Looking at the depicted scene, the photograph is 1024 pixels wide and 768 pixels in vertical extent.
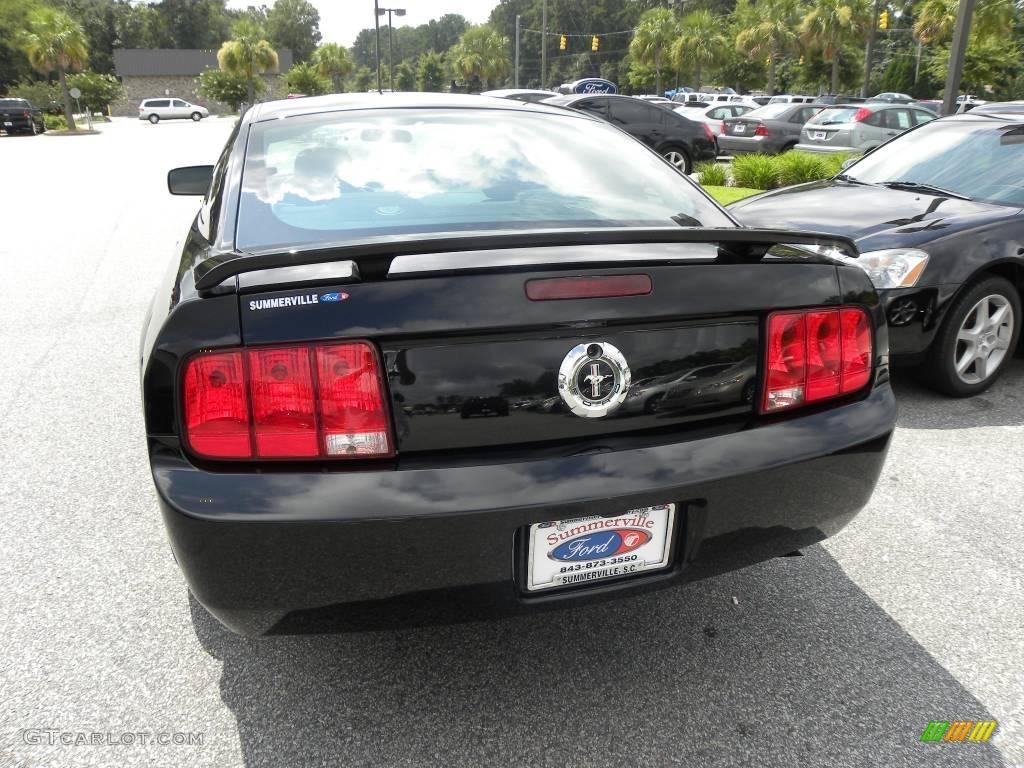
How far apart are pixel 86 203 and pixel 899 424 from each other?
12054mm

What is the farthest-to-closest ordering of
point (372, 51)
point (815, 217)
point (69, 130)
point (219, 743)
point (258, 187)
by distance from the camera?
point (372, 51) → point (69, 130) → point (815, 217) → point (258, 187) → point (219, 743)

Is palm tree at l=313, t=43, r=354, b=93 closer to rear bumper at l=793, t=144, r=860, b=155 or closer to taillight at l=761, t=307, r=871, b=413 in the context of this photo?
rear bumper at l=793, t=144, r=860, b=155

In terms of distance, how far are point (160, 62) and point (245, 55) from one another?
3425cm

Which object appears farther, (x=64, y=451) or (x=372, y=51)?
(x=372, y=51)

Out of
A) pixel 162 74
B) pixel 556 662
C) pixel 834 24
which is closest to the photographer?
pixel 556 662

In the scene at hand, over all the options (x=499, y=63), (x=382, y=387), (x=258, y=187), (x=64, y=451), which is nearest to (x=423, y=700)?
(x=382, y=387)

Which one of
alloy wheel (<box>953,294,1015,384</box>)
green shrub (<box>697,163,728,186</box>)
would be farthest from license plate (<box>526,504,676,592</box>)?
green shrub (<box>697,163,728,186</box>)

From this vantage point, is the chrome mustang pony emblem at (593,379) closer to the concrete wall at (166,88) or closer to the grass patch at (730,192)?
the grass patch at (730,192)

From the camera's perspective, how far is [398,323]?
1.74m

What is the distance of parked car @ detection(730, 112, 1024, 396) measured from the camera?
13.9 feet

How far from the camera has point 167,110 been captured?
5900 centimetres

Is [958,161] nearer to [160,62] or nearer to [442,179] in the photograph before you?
[442,179]

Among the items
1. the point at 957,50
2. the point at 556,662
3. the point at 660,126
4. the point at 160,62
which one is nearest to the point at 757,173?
the point at 957,50

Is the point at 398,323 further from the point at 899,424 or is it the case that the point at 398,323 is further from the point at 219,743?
the point at 899,424
